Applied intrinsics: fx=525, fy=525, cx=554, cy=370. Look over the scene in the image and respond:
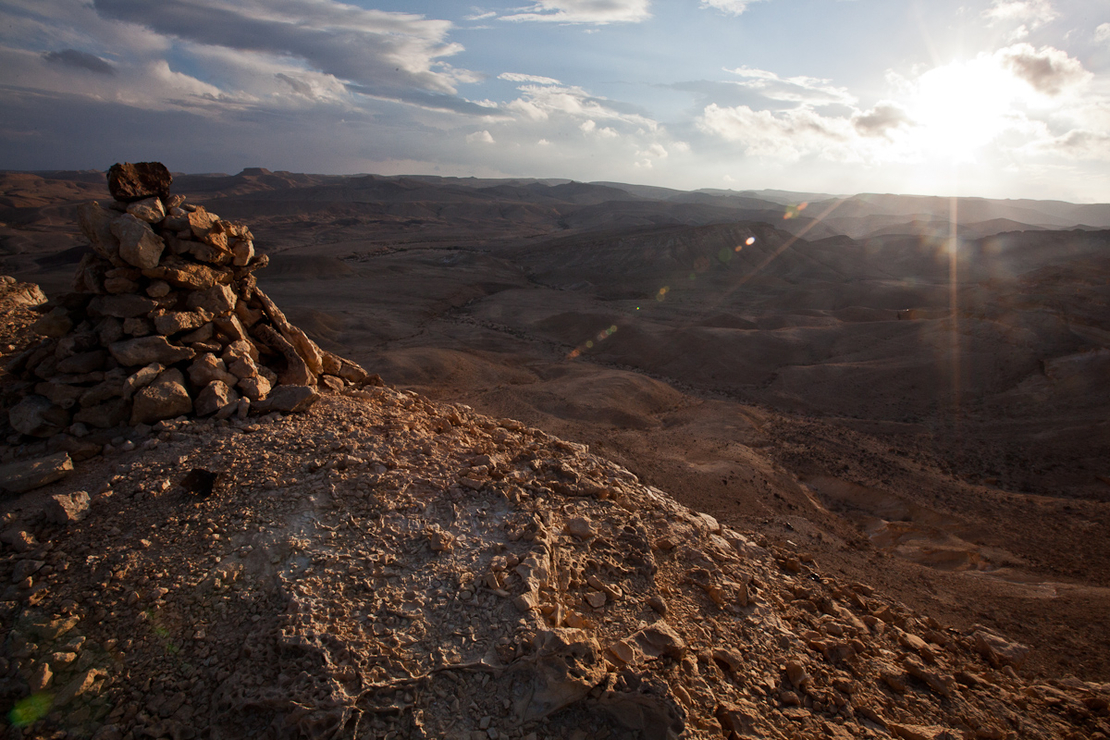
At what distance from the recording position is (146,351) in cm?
523

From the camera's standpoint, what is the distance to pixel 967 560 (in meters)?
8.82

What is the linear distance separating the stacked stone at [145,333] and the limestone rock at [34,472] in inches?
20.5

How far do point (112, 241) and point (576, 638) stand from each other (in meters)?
5.93

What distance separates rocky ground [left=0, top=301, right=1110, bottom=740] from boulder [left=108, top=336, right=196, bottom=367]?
0.71 meters

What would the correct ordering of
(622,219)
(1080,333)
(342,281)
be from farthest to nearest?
(622,219), (342,281), (1080,333)

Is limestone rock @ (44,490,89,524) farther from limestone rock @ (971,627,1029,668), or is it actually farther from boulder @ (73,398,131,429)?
limestone rock @ (971,627,1029,668)

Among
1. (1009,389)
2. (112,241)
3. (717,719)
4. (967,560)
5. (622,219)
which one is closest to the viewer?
(717,719)

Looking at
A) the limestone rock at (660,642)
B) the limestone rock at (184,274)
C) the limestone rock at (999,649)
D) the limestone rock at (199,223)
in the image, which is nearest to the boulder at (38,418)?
the limestone rock at (184,274)

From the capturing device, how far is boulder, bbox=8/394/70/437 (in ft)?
15.8

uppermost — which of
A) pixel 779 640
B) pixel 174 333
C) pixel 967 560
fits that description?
pixel 174 333

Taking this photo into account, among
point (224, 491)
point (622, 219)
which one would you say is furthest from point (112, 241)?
point (622, 219)

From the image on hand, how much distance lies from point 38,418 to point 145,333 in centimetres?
113

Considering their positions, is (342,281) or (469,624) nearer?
(469,624)

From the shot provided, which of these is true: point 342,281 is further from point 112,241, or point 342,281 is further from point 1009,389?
point 1009,389
